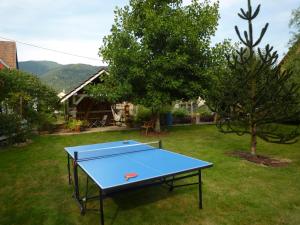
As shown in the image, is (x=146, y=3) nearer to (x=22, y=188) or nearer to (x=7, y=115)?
(x=7, y=115)

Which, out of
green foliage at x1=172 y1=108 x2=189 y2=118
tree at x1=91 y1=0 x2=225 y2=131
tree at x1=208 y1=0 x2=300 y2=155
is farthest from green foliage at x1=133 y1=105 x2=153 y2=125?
tree at x1=208 y1=0 x2=300 y2=155

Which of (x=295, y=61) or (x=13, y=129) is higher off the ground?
(x=295, y=61)

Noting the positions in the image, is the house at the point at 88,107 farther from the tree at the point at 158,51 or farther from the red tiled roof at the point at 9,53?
the red tiled roof at the point at 9,53

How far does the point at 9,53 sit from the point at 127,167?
24.5m

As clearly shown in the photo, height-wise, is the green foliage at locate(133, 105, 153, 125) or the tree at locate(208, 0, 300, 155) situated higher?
the tree at locate(208, 0, 300, 155)

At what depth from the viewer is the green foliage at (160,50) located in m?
13.2

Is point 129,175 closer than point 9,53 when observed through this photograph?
Yes

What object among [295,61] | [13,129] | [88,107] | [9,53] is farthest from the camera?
[9,53]

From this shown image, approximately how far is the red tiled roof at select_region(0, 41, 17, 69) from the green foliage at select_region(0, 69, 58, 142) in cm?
890

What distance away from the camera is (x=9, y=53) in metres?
23.9

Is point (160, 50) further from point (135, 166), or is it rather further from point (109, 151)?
point (135, 166)

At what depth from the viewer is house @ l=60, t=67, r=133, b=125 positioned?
59.0ft

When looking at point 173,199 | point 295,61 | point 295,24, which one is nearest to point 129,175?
point 173,199

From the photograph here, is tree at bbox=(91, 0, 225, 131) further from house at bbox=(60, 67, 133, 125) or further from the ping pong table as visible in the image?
the ping pong table
